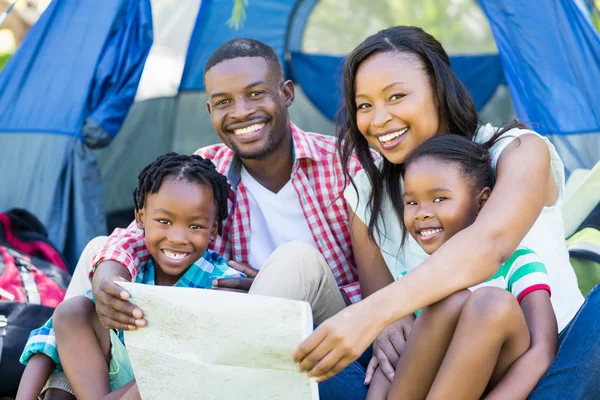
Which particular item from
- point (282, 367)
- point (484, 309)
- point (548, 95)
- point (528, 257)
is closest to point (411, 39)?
point (528, 257)

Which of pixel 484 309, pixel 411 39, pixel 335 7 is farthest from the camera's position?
pixel 335 7

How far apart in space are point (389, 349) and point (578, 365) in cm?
38

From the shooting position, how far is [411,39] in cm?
183

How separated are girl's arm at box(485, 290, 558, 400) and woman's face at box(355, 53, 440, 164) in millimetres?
509

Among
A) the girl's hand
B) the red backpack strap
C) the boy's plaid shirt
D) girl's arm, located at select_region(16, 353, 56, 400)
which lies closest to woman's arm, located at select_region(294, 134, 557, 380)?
the girl's hand

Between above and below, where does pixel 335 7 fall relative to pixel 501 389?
above

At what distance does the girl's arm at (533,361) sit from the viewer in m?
1.35

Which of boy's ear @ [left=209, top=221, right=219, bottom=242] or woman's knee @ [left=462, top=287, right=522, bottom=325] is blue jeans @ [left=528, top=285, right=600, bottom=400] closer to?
woman's knee @ [left=462, top=287, right=522, bottom=325]

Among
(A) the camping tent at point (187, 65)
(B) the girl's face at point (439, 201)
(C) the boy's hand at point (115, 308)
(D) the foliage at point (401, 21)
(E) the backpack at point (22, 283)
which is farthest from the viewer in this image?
(D) the foliage at point (401, 21)

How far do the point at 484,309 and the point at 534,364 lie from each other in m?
0.14

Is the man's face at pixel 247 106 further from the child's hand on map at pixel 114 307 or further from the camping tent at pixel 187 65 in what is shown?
the camping tent at pixel 187 65

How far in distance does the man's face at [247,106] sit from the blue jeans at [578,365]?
3.39 ft

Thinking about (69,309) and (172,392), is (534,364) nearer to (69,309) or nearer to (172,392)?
(172,392)

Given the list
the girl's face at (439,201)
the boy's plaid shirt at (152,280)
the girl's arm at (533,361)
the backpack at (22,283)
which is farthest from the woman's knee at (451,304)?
the backpack at (22,283)
